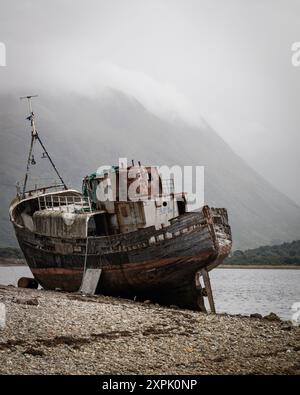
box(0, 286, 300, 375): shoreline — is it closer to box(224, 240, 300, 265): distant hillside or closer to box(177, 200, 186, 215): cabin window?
box(177, 200, 186, 215): cabin window

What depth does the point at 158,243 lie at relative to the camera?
27562 mm

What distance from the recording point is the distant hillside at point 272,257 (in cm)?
15409

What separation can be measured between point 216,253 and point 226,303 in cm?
1846

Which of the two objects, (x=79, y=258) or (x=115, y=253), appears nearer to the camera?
(x=115, y=253)

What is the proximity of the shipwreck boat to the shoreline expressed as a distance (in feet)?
15.9

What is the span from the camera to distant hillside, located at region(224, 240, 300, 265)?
6066 inches

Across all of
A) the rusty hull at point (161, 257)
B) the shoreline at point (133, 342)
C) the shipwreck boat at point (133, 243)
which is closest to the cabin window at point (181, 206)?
the shipwreck boat at point (133, 243)

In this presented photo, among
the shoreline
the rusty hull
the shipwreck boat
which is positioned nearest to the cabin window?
the shipwreck boat

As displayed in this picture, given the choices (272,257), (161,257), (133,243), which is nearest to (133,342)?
(161,257)

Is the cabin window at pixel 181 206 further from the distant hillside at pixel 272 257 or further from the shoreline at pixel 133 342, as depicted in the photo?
the distant hillside at pixel 272 257

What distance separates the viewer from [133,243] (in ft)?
92.7

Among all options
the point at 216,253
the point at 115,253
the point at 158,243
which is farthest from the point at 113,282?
the point at 216,253

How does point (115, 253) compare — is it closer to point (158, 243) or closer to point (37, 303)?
point (158, 243)

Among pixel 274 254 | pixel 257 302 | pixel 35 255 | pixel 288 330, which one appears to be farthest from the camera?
pixel 274 254
